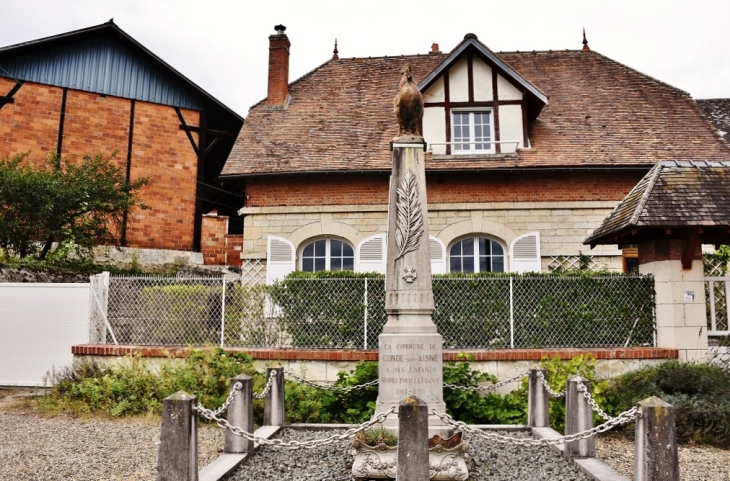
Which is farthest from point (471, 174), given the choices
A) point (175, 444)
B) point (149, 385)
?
point (175, 444)

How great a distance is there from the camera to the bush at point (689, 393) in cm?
691

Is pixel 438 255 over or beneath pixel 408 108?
beneath

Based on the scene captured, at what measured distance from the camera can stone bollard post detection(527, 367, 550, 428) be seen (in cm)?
712

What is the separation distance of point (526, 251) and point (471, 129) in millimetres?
3313

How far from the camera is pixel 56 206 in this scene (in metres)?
12.8

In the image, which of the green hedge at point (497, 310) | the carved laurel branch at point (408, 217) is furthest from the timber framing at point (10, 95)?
the carved laurel branch at point (408, 217)

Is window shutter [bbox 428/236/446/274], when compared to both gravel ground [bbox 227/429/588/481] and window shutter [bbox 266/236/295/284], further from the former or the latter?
gravel ground [bbox 227/429/588/481]

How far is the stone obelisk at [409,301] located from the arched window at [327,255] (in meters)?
7.60

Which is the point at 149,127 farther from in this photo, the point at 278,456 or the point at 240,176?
the point at 278,456

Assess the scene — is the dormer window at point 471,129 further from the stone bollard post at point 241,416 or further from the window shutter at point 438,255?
the stone bollard post at point 241,416

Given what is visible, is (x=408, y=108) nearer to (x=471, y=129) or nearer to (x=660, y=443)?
(x=660, y=443)

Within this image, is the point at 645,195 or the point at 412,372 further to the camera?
the point at 645,195

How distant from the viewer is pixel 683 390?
295 inches

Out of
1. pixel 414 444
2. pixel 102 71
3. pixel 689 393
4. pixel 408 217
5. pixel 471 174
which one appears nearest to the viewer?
pixel 414 444
